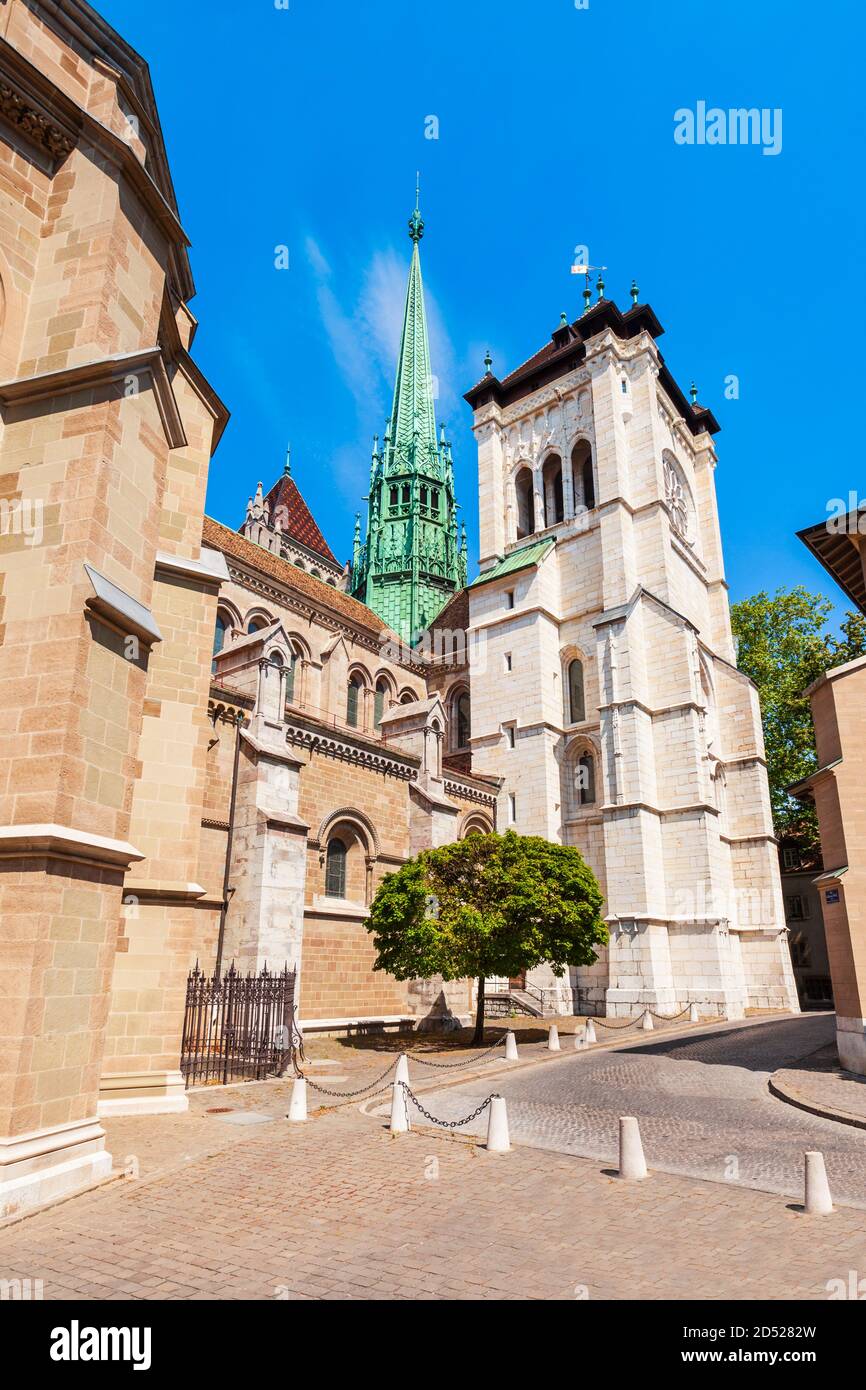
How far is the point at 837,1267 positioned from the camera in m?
5.39

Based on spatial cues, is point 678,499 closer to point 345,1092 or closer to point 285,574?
point 285,574

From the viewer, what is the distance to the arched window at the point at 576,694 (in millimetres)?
33156

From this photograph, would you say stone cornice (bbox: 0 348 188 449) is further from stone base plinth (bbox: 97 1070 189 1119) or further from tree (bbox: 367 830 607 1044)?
tree (bbox: 367 830 607 1044)

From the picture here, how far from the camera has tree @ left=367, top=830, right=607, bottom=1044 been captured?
19297 millimetres

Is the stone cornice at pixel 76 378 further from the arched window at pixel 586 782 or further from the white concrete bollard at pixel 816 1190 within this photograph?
the arched window at pixel 586 782

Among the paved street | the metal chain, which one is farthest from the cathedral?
the metal chain

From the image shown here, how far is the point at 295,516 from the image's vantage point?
51438 millimetres

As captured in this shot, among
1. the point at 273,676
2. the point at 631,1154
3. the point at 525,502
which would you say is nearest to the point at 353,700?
the point at 273,676

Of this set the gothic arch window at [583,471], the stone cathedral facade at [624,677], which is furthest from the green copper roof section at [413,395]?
the gothic arch window at [583,471]

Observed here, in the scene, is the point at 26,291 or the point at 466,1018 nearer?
the point at 26,291

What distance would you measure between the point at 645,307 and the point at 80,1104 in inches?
1530

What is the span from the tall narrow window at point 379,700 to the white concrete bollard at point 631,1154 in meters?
25.9
